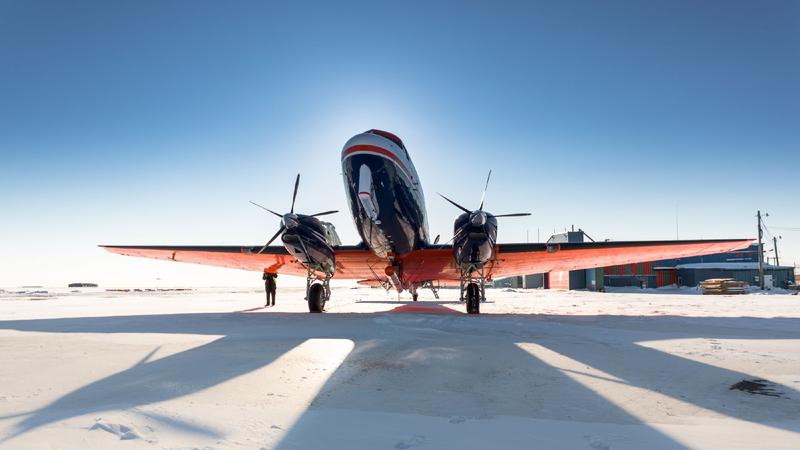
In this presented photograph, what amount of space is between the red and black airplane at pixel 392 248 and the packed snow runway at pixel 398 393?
6.35 meters

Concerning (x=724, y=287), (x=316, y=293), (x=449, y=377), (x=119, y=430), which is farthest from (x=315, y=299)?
Answer: (x=724, y=287)

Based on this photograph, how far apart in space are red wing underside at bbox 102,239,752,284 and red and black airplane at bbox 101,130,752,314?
0.04m

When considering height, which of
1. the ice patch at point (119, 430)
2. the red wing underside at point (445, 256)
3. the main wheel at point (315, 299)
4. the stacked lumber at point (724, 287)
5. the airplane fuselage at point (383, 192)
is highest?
the airplane fuselage at point (383, 192)

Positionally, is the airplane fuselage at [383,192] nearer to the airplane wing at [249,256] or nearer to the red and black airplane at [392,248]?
the red and black airplane at [392,248]

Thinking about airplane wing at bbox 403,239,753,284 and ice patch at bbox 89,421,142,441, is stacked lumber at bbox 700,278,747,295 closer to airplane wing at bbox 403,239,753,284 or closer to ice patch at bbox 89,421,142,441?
airplane wing at bbox 403,239,753,284

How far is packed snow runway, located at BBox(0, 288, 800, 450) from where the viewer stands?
123 inches

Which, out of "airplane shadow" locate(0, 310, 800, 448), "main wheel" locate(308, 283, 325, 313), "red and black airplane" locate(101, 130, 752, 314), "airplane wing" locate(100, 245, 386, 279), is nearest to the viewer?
"airplane shadow" locate(0, 310, 800, 448)

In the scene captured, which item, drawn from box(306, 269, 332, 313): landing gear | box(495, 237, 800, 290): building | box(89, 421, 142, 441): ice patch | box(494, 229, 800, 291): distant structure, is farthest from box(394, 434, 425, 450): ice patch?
box(495, 237, 800, 290): building

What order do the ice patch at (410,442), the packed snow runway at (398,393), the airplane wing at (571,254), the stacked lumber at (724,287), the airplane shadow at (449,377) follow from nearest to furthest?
the ice patch at (410,442) < the packed snow runway at (398,393) < the airplane shadow at (449,377) < the airplane wing at (571,254) < the stacked lumber at (724,287)

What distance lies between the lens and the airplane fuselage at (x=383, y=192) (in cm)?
1312

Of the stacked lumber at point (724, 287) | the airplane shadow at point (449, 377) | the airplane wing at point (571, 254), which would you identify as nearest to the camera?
the airplane shadow at point (449, 377)

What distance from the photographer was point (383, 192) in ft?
45.4

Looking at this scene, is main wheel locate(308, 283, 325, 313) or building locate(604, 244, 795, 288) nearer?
main wheel locate(308, 283, 325, 313)

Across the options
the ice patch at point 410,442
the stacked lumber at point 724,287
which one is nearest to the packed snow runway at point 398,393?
the ice patch at point 410,442
